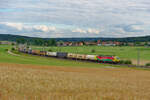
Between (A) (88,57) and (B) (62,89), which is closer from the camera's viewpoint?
(B) (62,89)

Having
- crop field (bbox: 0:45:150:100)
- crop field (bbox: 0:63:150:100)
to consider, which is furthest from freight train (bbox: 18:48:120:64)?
crop field (bbox: 0:63:150:100)

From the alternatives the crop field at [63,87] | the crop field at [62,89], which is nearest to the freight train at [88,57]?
the crop field at [63,87]

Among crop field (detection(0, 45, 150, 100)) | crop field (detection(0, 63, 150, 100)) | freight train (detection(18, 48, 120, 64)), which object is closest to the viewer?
crop field (detection(0, 63, 150, 100))

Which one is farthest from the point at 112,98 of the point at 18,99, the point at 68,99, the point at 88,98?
the point at 18,99

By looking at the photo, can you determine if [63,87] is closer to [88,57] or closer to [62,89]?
[62,89]

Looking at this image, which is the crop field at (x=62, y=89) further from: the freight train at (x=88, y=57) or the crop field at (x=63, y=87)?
the freight train at (x=88, y=57)

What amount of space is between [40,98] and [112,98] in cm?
370

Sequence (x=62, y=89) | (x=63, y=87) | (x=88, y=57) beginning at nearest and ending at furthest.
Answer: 1. (x=62, y=89)
2. (x=63, y=87)
3. (x=88, y=57)

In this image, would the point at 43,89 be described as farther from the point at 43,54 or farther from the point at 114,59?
the point at 43,54

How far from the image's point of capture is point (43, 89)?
496 inches

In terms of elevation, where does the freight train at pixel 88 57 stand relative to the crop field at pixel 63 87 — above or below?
below

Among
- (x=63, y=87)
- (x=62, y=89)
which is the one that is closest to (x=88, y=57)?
(x=63, y=87)

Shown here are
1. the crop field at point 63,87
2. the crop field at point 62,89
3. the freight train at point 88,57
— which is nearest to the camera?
the crop field at point 62,89

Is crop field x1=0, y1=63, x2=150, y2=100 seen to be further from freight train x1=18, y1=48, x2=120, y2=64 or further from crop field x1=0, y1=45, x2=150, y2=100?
freight train x1=18, y1=48, x2=120, y2=64
